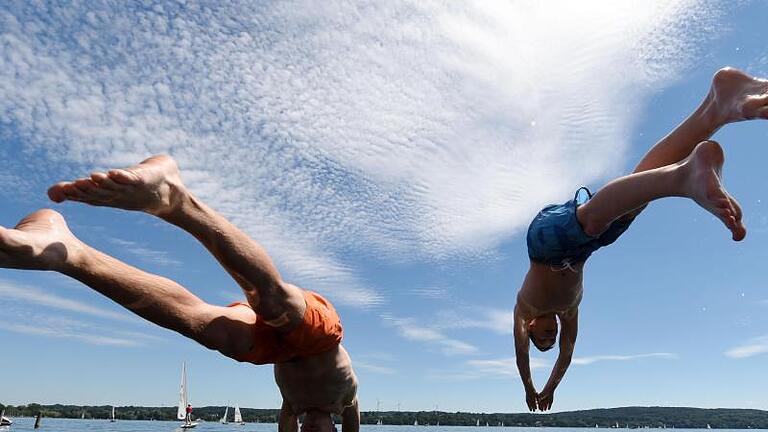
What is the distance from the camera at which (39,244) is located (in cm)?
380

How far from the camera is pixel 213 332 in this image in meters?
4.97

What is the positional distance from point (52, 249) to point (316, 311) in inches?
84.4

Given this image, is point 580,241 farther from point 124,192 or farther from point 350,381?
point 124,192

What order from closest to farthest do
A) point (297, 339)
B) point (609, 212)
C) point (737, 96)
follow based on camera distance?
1. point (297, 339)
2. point (737, 96)
3. point (609, 212)

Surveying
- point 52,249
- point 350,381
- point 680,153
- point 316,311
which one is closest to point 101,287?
point 52,249

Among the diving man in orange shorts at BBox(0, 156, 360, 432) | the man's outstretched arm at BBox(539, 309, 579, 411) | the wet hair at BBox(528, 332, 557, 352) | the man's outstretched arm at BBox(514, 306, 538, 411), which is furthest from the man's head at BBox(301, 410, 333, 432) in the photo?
the man's outstretched arm at BBox(539, 309, 579, 411)

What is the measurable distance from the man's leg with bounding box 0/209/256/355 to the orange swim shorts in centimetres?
10

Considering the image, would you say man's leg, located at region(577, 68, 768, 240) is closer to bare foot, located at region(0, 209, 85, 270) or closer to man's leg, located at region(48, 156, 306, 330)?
man's leg, located at region(48, 156, 306, 330)

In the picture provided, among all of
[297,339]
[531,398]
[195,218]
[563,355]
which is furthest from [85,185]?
[531,398]

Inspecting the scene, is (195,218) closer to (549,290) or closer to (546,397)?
(549,290)

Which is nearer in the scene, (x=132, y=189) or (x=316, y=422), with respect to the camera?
(x=132, y=189)

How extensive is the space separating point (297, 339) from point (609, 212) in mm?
3081

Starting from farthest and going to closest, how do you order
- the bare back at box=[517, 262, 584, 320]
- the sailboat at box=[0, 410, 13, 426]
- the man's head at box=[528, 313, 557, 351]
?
the sailboat at box=[0, 410, 13, 426] → the man's head at box=[528, 313, 557, 351] → the bare back at box=[517, 262, 584, 320]

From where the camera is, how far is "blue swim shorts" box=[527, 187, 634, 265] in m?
6.41
